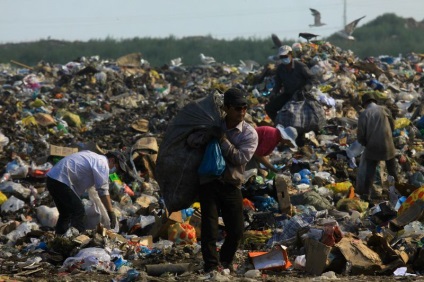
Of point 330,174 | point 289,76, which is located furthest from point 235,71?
point 330,174

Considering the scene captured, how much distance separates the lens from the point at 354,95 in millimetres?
16500

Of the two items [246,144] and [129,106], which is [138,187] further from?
[129,106]

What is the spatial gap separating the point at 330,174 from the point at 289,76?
1.89 m

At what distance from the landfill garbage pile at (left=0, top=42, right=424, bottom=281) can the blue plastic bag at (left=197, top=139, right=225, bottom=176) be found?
678mm

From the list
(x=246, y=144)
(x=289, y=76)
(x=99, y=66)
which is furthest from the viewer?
(x=99, y=66)

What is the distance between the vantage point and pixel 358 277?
6801mm

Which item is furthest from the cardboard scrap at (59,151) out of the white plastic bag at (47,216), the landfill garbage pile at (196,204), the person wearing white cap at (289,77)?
the person wearing white cap at (289,77)

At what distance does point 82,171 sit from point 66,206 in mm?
330

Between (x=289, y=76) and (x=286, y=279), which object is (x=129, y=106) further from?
(x=286, y=279)

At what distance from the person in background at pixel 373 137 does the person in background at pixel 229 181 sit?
413 cm

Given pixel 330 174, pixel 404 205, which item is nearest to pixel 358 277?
pixel 404 205

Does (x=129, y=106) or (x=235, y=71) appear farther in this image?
(x=235, y=71)

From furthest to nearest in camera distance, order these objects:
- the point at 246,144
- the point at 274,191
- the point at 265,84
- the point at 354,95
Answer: the point at 265,84
the point at 354,95
the point at 274,191
the point at 246,144

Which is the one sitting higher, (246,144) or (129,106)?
(246,144)
